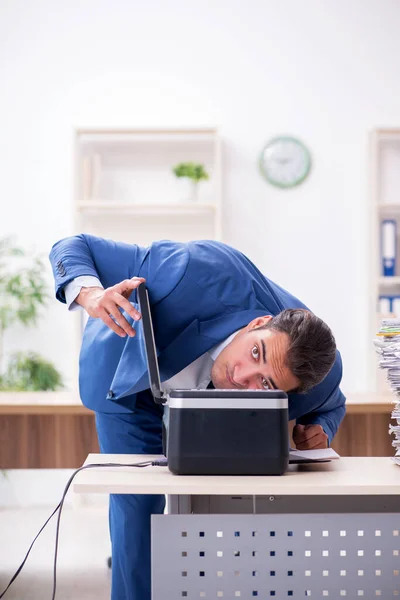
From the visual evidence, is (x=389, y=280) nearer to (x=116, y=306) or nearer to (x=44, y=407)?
(x=44, y=407)

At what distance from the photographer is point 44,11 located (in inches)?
175

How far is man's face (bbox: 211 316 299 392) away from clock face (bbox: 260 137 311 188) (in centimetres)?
295

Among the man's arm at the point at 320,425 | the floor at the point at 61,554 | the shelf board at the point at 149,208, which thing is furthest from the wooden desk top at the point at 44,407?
the shelf board at the point at 149,208

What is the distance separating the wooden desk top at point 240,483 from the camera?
1.17m

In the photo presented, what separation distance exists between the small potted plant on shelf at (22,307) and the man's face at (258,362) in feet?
9.12

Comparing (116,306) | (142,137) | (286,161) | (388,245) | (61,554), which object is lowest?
(61,554)

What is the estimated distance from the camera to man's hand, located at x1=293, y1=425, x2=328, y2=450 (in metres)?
1.68

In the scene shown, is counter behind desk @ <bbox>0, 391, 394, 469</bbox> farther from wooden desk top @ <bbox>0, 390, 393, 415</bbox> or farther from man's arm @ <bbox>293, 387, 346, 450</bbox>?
man's arm @ <bbox>293, 387, 346, 450</bbox>

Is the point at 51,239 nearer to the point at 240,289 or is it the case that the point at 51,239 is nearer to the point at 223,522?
the point at 240,289

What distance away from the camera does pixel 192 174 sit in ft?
13.6

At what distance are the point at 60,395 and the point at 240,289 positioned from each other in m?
1.57

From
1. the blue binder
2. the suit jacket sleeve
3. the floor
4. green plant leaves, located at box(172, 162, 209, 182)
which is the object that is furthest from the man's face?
the blue binder

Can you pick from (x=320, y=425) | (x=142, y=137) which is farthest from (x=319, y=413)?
(x=142, y=137)

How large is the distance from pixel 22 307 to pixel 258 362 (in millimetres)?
2994
